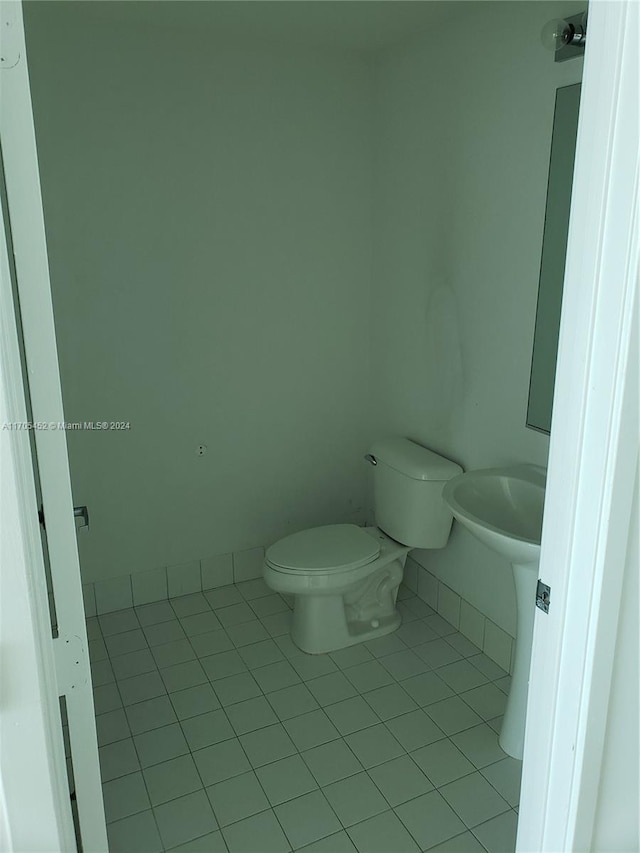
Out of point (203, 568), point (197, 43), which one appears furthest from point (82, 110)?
point (203, 568)

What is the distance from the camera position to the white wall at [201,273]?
254 centimetres

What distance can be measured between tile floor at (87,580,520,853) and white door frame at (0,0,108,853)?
30.5 inches

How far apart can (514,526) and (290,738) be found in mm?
1006

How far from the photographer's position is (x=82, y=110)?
2486mm

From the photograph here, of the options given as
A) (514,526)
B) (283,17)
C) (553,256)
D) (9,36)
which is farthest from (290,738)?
(283,17)

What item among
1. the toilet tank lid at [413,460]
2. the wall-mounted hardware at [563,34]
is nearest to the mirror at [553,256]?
the wall-mounted hardware at [563,34]

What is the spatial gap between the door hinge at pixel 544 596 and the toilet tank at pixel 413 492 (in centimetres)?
134

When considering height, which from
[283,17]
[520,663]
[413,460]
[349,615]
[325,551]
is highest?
[283,17]

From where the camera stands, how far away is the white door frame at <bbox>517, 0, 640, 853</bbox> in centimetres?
106

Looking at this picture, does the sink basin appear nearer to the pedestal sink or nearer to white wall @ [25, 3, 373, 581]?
the pedestal sink

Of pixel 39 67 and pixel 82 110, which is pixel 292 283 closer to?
pixel 82 110

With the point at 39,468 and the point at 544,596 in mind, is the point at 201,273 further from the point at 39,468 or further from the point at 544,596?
the point at 544,596

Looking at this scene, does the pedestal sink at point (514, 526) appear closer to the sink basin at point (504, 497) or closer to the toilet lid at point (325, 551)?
the sink basin at point (504, 497)

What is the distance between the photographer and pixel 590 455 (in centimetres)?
117
